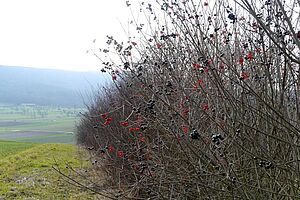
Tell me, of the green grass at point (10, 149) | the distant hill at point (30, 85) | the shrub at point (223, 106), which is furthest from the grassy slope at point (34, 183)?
the distant hill at point (30, 85)

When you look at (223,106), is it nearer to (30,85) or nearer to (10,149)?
(10,149)

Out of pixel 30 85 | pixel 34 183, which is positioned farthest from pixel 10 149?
pixel 30 85

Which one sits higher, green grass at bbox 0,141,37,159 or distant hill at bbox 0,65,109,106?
distant hill at bbox 0,65,109,106

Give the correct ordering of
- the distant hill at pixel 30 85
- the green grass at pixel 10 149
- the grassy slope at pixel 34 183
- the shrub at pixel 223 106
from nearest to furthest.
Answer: the shrub at pixel 223 106, the grassy slope at pixel 34 183, the green grass at pixel 10 149, the distant hill at pixel 30 85

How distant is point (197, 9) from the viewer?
4.17m

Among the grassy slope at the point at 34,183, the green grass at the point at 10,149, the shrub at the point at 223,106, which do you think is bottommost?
the green grass at the point at 10,149

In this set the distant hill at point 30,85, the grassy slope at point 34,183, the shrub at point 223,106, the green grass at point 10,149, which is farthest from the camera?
the distant hill at point 30,85

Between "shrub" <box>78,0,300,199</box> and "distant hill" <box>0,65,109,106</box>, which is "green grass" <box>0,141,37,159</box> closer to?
"shrub" <box>78,0,300,199</box>

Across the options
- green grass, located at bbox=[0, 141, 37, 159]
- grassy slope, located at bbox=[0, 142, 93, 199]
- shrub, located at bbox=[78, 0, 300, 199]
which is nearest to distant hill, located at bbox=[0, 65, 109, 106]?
green grass, located at bbox=[0, 141, 37, 159]

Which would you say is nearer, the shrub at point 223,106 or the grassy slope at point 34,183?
the shrub at point 223,106

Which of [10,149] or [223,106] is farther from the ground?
[223,106]

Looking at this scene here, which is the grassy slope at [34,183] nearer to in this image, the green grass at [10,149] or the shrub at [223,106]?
the shrub at [223,106]

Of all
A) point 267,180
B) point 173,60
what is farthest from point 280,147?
point 173,60

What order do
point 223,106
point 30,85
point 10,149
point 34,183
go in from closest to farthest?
point 223,106
point 34,183
point 10,149
point 30,85
